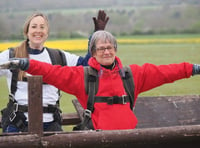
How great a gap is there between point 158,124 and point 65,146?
264cm

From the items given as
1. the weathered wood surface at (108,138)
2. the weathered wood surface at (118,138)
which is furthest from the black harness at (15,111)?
the weathered wood surface at (108,138)

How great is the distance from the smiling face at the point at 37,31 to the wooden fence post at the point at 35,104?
3.84 ft

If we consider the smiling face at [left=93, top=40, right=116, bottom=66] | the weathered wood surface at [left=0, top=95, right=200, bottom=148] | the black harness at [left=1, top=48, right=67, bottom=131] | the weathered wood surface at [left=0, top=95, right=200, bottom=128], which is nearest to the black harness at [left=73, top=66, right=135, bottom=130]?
the smiling face at [left=93, top=40, right=116, bottom=66]

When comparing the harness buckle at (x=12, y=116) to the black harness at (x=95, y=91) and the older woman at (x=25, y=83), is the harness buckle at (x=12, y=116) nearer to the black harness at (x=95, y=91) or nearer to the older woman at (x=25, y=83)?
the older woman at (x=25, y=83)

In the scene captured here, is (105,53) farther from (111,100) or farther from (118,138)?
(118,138)

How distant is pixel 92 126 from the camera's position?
12.1 ft

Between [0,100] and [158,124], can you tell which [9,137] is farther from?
[0,100]

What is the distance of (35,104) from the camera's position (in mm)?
3039

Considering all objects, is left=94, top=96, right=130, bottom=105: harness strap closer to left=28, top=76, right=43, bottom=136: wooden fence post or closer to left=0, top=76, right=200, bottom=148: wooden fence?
left=0, top=76, right=200, bottom=148: wooden fence

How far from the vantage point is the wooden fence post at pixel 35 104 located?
300 cm

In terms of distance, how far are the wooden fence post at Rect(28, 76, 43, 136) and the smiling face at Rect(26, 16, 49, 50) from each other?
46.1 inches

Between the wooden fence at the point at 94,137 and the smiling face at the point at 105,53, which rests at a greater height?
the smiling face at the point at 105,53

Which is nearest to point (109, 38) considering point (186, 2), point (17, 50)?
point (17, 50)

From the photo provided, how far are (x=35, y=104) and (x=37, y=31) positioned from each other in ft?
4.13
